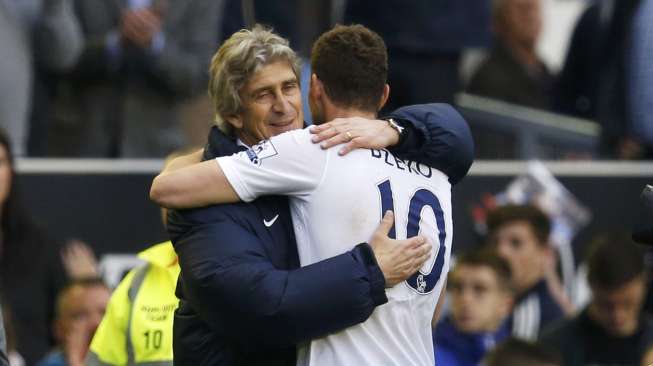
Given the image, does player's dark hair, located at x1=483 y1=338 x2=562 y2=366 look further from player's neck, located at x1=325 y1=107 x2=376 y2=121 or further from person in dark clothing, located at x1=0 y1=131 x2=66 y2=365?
player's neck, located at x1=325 y1=107 x2=376 y2=121

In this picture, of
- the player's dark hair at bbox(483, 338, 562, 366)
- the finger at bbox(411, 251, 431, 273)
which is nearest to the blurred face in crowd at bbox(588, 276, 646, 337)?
the player's dark hair at bbox(483, 338, 562, 366)

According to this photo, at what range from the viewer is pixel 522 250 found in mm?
8250

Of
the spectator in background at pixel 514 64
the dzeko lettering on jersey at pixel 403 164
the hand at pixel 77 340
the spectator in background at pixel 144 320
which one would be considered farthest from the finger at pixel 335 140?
the spectator in background at pixel 514 64

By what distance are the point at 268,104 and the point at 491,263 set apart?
11.4ft

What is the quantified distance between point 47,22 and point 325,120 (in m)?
4.03

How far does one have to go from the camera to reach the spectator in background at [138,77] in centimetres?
837

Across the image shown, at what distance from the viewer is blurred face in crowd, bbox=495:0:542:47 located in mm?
9742

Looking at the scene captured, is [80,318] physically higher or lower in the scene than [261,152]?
lower

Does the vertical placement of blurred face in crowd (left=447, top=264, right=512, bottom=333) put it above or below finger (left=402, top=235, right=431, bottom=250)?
below

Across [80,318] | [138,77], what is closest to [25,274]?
[80,318]

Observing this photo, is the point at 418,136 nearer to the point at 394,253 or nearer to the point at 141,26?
the point at 394,253

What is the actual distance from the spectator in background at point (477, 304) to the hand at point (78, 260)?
1773mm

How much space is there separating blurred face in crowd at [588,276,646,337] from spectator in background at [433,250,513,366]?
1.47 ft

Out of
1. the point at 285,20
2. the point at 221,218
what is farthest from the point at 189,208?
the point at 285,20
